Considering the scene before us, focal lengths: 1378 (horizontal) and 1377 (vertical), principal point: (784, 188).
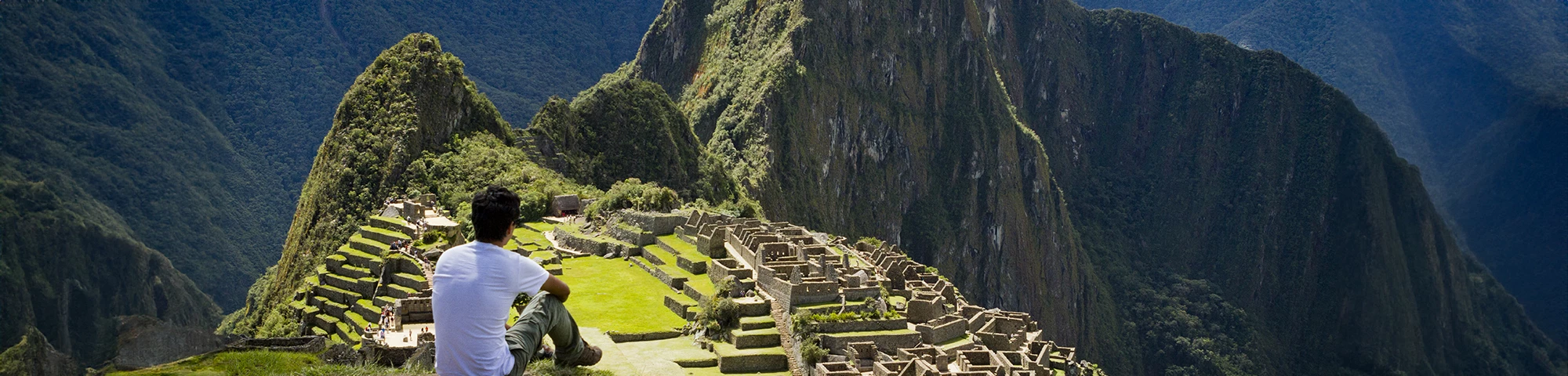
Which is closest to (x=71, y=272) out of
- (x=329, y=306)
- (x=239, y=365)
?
(x=329, y=306)

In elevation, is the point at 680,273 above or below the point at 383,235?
above

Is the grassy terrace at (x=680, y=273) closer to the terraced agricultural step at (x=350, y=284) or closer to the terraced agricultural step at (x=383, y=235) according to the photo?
the terraced agricultural step at (x=383, y=235)

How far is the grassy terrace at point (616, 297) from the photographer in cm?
4725

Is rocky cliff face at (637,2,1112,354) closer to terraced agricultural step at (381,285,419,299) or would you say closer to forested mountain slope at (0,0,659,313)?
forested mountain slope at (0,0,659,313)

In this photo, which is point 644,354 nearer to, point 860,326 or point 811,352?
point 811,352

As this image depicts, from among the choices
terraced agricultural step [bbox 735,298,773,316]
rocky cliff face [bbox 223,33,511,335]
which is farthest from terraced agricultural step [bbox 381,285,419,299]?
rocky cliff face [bbox 223,33,511,335]

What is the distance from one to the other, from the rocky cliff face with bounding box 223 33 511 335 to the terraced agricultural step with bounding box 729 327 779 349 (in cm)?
3202

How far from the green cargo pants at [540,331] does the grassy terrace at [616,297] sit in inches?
1118

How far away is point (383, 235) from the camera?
189ft

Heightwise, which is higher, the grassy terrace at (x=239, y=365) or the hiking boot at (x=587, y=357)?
the hiking boot at (x=587, y=357)

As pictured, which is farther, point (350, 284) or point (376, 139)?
point (376, 139)

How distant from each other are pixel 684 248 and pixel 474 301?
4839 cm

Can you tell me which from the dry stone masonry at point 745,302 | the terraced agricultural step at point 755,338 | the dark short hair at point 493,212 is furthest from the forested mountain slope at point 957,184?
the dark short hair at point 493,212

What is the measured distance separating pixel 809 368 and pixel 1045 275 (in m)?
146
